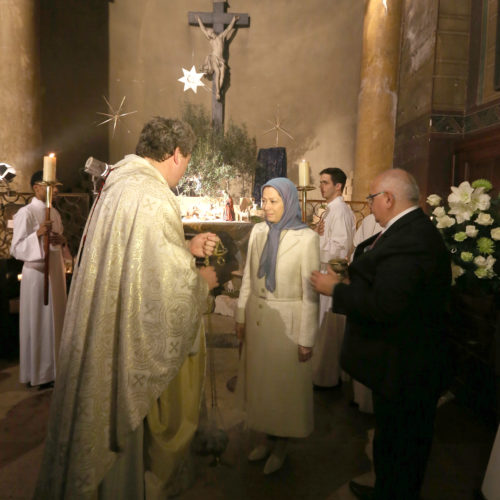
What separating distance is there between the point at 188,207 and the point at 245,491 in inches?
239

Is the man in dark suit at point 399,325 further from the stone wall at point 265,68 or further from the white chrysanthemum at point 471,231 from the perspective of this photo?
the stone wall at point 265,68

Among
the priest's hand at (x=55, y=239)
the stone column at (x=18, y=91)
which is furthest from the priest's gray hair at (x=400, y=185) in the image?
the stone column at (x=18, y=91)

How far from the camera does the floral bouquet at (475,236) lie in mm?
2918

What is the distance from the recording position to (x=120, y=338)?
1.90m

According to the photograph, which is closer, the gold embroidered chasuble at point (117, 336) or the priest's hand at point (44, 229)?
the gold embroidered chasuble at point (117, 336)

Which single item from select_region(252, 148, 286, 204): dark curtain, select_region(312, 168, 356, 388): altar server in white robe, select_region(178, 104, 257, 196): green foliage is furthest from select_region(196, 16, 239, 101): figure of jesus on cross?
select_region(312, 168, 356, 388): altar server in white robe

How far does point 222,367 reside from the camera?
4.75 meters

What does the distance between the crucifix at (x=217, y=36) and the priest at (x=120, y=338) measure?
838 cm

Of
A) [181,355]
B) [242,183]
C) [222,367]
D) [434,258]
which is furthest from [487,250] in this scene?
[242,183]

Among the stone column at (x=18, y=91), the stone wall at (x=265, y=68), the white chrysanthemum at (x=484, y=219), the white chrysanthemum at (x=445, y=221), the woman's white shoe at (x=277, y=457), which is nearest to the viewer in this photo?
the woman's white shoe at (x=277, y=457)

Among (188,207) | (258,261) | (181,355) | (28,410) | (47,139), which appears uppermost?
(47,139)

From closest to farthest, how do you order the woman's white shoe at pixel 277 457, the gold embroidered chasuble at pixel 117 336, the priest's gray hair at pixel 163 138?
1. the gold embroidered chasuble at pixel 117 336
2. the priest's gray hair at pixel 163 138
3. the woman's white shoe at pixel 277 457

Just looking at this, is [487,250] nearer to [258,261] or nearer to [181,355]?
[258,261]

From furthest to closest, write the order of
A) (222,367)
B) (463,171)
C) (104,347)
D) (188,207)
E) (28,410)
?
(188,207) → (463,171) → (222,367) → (28,410) → (104,347)
